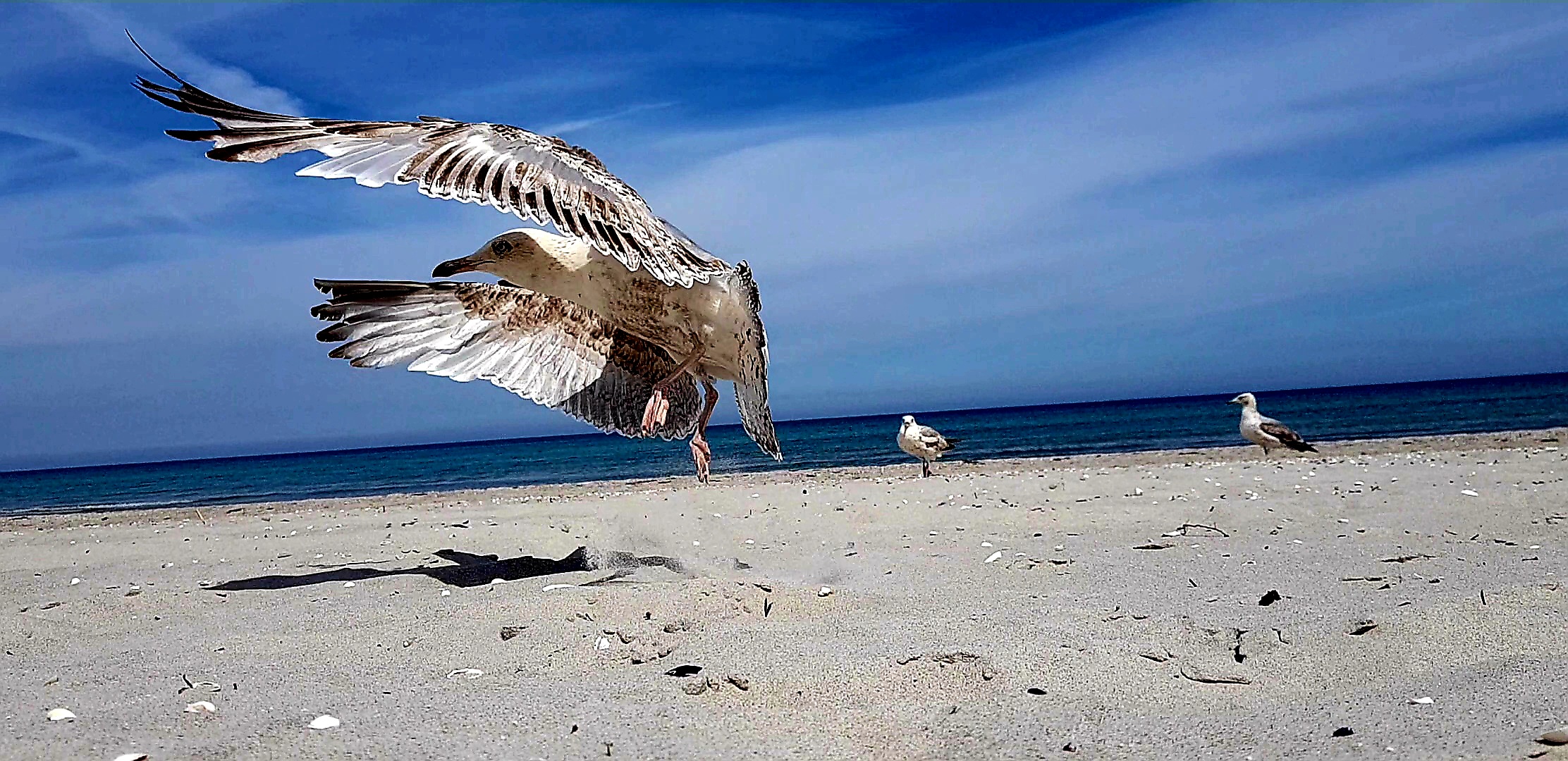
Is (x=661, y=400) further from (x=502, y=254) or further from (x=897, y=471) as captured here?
(x=897, y=471)

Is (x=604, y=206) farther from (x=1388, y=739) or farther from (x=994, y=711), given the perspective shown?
(x=1388, y=739)

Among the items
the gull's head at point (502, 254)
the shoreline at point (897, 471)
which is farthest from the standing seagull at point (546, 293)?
the shoreline at point (897, 471)

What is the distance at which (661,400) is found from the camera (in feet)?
21.6

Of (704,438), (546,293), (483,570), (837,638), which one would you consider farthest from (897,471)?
(837,638)

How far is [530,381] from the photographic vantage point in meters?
6.80

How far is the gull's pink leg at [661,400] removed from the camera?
6.55m

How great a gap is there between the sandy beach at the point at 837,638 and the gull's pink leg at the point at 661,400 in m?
0.84

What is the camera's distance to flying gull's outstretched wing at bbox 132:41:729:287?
4.41 metres

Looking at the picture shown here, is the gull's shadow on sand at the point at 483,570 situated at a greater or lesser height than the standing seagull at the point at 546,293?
lesser

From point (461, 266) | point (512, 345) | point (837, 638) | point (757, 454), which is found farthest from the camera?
point (757, 454)

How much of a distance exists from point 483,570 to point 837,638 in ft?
9.63

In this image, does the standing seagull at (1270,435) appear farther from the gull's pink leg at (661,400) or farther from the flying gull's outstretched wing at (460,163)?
the flying gull's outstretched wing at (460,163)

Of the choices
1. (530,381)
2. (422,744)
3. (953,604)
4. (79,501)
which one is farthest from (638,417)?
(79,501)

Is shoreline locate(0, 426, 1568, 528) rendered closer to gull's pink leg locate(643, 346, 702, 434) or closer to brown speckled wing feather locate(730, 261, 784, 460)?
brown speckled wing feather locate(730, 261, 784, 460)
